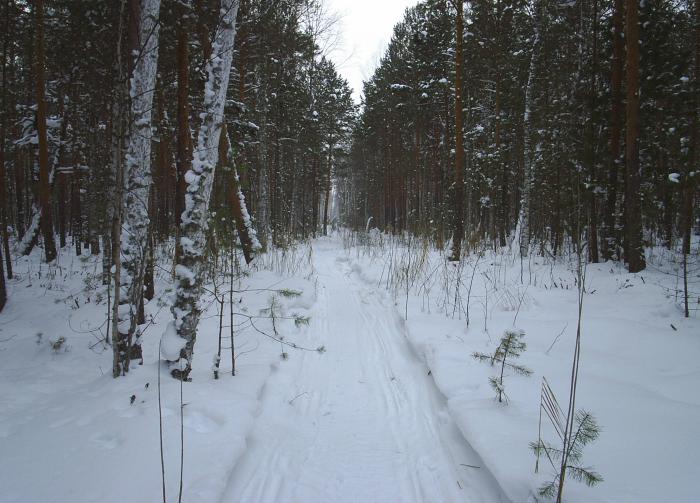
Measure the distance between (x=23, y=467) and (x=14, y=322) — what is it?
17.6 feet

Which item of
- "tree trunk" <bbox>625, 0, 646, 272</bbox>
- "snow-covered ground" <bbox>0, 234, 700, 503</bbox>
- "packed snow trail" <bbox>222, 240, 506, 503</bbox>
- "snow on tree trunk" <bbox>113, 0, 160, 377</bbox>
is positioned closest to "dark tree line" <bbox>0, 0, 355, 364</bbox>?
"snow on tree trunk" <bbox>113, 0, 160, 377</bbox>

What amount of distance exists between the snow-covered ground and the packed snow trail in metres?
0.01

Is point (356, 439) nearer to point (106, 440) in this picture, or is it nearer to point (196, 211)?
point (106, 440)

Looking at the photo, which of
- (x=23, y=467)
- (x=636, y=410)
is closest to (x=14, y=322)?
(x=23, y=467)

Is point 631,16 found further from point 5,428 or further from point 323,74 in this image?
point 323,74

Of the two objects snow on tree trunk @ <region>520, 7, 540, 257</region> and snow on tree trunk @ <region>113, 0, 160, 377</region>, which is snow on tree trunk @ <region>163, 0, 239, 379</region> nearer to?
snow on tree trunk @ <region>113, 0, 160, 377</region>

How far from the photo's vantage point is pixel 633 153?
6867 millimetres

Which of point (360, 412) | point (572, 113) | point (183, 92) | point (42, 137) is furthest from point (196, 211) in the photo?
point (572, 113)

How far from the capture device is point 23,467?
1.97m

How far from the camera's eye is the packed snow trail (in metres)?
2.15

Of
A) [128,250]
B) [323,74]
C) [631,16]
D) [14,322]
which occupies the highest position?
[323,74]

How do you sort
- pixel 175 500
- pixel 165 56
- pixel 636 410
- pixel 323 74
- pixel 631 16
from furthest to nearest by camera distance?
pixel 323 74, pixel 165 56, pixel 631 16, pixel 636 410, pixel 175 500

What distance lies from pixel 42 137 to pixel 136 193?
9850mm

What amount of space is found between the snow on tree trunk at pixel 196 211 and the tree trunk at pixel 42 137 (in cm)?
918
